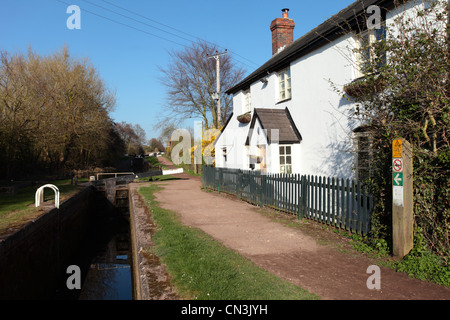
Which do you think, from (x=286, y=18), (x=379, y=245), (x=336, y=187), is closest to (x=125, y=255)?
(x=336, y=187)

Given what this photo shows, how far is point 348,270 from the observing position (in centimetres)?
450

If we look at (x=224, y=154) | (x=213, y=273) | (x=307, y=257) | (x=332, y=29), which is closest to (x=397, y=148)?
(x=307, y=257)

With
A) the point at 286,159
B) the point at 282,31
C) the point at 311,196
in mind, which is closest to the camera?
the point at 311,196

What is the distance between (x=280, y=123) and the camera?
10852mm

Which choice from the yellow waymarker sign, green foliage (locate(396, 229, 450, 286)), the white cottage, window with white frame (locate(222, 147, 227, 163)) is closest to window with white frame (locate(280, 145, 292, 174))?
the white cottage

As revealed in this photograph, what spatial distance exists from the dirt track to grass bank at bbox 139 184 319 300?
290 millimetres

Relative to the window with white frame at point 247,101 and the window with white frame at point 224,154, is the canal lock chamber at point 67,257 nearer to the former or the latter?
the window with white frame at point 224,154

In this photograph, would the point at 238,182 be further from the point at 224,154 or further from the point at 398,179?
the point at 398,179

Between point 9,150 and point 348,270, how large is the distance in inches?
820

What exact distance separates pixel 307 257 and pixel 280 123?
21.7 feet

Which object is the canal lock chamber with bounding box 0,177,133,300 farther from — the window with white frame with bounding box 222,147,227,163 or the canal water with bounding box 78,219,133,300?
the window with white frame with bounding box 222,147,227,163

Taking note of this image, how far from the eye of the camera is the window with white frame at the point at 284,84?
11.6 m

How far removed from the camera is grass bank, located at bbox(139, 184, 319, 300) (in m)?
3.63

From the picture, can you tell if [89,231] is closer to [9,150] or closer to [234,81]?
[9,150]
